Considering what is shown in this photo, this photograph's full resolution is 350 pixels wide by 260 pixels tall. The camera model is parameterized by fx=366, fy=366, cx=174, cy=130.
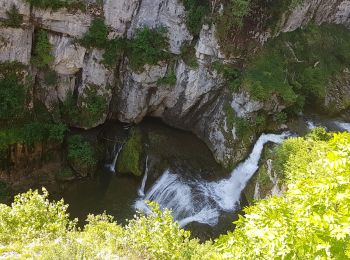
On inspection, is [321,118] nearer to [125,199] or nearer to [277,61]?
[277,61]

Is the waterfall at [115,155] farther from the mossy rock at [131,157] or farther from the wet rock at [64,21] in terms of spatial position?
the wet rock at [64,21]

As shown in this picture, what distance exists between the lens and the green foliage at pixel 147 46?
17719 millimetres

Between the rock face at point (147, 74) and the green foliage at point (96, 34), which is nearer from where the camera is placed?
the rock face at point (147, 74)

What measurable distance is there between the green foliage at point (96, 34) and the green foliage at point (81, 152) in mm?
4565

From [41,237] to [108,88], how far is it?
11.9 meters

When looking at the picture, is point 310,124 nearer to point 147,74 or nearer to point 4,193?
point 147,74

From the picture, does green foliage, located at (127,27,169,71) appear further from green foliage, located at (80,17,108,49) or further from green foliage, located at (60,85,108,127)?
green foliage, located at (60,85,108,127)

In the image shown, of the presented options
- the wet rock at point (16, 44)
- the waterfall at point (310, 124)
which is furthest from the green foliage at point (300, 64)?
the wet rock at point (16, 44)

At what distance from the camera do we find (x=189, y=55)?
18266 mm

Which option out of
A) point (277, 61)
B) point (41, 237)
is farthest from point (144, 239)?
point (277, 61)

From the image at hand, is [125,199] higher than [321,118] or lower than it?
lower

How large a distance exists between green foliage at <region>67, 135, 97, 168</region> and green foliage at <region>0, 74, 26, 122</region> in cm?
274

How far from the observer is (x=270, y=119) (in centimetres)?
1800

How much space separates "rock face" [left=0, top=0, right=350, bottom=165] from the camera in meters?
16.8
